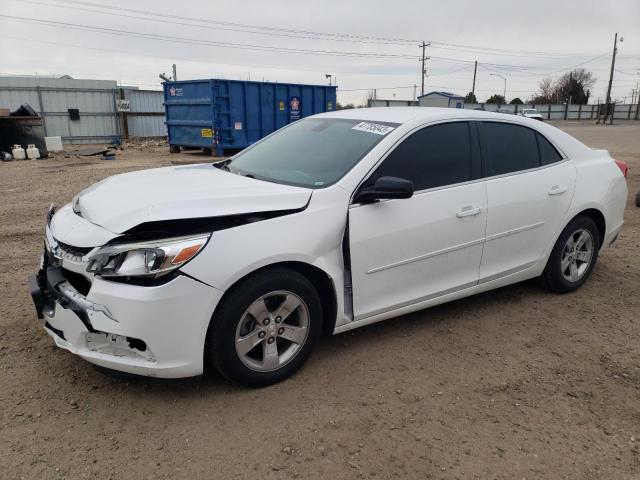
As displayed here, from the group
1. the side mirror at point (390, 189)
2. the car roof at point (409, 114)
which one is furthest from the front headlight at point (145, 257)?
the car roof at point (409, 114)

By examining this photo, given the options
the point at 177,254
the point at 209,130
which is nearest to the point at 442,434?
the point at 177,254

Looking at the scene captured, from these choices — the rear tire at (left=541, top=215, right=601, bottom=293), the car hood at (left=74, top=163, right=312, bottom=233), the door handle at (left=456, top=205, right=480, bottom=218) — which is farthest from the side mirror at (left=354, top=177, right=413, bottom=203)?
the rear tire at (left=541, top=215, right=601, bottom=293)

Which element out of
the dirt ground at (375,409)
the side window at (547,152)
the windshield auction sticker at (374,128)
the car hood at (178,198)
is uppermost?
the windshield auction sticker at (374,128)

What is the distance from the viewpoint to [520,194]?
3977 millimetres

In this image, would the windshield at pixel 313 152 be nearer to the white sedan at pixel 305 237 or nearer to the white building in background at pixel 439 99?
the white sedan at pixel 305 237

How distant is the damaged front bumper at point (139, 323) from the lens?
259 centimetres

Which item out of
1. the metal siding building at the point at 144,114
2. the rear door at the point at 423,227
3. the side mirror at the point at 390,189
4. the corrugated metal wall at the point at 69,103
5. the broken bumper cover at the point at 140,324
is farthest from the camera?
the metal siding building at the point at 144,114

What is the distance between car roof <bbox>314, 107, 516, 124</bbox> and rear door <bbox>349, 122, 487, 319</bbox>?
0.09 meters

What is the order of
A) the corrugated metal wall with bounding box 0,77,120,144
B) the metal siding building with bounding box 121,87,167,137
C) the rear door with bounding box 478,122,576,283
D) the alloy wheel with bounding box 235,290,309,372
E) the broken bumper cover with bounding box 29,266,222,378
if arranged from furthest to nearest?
the metal siding building with bounding box 121,87,167,137
the corrugated metal wall with bounding box 0,77,120,144
the rear door with bounding box 478,122,576,283
the alloy wheel with bounding box 235,290,309,372
the broken bumper cover with bounding box 29,266,222,378

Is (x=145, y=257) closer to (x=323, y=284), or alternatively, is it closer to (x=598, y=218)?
(x=323, y=284)

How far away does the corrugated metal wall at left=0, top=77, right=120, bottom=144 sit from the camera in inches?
853

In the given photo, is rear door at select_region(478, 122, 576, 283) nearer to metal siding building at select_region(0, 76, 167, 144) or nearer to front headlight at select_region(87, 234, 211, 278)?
front headlight at select_region(87, 234, 211, 278)

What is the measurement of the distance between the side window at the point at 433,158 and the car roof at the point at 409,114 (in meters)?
0.08

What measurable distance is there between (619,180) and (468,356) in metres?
2.45
